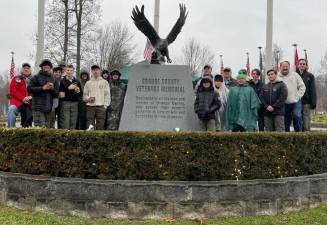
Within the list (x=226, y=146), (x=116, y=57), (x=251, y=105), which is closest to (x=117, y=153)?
(x=226, y=146)

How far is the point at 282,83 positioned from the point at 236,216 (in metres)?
3.85

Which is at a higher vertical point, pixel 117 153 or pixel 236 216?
pixel 117 153

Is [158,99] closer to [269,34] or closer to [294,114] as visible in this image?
[294,114]

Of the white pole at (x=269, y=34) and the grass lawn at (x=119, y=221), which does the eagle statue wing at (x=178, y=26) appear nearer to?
the grass lawn at (x=119, y=221)

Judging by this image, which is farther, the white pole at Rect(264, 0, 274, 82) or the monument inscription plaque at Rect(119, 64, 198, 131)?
the white pole at Rect(264, 0, 274, 82)

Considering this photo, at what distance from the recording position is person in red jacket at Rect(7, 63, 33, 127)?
10.2 meters

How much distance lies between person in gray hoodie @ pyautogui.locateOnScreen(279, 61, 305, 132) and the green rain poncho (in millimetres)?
1349

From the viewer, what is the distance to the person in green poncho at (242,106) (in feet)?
29.5

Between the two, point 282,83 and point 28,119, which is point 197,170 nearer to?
point 282,83

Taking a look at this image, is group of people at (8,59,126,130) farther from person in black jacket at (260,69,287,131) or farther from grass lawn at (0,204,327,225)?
person in black jacket at (260,69,287,131)

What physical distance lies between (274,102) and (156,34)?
277 centimetres

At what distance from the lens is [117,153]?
6.64 metres

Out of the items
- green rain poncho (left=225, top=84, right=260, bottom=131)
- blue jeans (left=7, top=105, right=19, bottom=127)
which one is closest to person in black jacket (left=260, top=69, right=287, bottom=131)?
green rain poncho (left=225, top=84, right=260, bottom=131)

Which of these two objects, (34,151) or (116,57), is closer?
(34,151)
